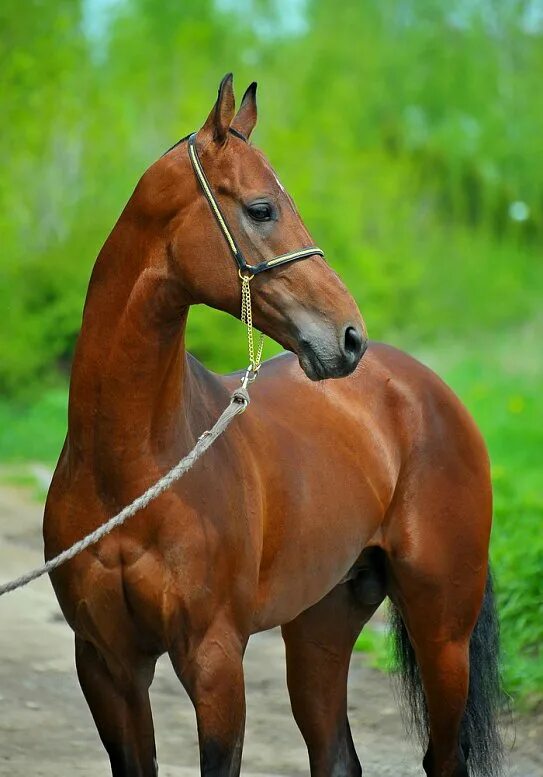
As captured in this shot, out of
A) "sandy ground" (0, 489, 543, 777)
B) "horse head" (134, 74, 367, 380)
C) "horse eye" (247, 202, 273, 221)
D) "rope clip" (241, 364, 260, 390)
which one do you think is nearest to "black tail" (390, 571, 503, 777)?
"sandy ground" (0, 489, 543, 777)

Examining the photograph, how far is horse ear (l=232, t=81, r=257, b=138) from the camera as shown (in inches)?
123

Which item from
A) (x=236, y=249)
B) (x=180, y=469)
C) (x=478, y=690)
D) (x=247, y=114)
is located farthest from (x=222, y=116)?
(x=478, y=690)

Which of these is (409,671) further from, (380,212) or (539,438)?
(380,212)

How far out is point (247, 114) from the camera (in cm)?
316

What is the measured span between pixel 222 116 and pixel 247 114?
20 centimetres

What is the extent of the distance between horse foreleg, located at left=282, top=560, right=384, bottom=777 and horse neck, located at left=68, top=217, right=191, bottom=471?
53.7 inches

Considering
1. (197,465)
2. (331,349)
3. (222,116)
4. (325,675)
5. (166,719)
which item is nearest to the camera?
(331,349)

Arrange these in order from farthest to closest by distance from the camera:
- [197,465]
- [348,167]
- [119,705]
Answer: [348,167]
[119,705]
[197,465]

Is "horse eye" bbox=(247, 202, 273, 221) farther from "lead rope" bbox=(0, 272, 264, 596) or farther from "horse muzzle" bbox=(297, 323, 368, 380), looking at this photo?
"horse muzzle" bbox=(297, 323, 368, 380)

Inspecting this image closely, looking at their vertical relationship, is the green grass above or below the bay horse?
above

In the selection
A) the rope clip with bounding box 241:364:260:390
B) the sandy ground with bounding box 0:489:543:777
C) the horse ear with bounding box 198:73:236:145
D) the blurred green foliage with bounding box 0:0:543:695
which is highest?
the blurred green foliage with bounding box 0:0:543:695

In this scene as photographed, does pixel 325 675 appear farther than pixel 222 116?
Yes

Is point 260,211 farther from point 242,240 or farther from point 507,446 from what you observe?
point 507,446

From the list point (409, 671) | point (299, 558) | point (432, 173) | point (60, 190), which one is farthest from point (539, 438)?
point (432, 173)
